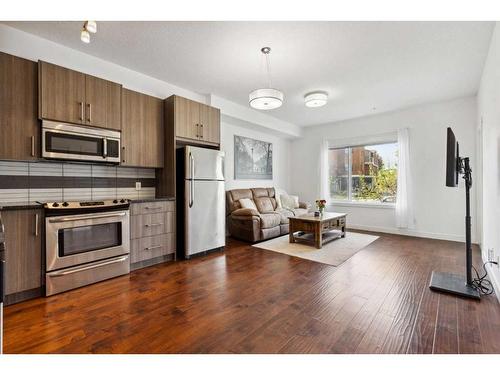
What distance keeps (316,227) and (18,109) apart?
4007 millimetres

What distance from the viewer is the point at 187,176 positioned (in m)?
3.47

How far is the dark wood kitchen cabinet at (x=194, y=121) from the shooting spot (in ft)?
11.5

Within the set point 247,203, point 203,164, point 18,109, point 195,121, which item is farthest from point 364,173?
point 18,109

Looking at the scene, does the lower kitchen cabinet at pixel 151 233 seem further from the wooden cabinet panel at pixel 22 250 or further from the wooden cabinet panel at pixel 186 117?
the wooden cabinet panel at pixel 186 117

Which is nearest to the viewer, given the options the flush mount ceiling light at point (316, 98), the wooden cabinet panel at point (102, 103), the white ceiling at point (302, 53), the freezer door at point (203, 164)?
the white ceiling at point (302, 53)

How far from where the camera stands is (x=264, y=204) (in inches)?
215

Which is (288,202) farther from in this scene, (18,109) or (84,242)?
(18,109)

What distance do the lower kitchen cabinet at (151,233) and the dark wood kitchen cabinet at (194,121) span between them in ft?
3.41

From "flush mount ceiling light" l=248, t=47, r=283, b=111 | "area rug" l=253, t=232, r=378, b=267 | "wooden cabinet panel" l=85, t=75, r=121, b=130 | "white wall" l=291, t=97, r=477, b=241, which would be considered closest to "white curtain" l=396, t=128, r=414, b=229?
"white wall" l=291, t=97, r=477, b=241

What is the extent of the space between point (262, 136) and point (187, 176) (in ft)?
10.4

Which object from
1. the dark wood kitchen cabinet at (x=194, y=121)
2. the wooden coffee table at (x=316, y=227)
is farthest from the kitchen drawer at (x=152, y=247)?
the wooden coffee table at (x=316, y=227)

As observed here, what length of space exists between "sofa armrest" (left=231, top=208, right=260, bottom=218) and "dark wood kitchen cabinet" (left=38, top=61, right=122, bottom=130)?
2478 millimetres

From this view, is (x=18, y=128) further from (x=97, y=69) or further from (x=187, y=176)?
(x=187, y=176)

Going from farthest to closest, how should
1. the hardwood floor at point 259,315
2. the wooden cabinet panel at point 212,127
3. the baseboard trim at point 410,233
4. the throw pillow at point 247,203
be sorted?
the throw pillow at point 247,203, the baseboard trim at point 410,233, the wooden cabinet panel at point 212,127, the hardwood floor at point 259,315
